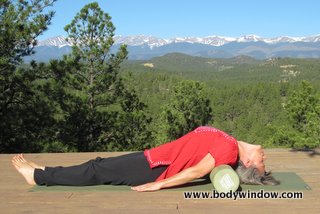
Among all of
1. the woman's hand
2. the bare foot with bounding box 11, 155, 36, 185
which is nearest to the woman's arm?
the woman's hand

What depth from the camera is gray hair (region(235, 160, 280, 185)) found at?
9.14 ft

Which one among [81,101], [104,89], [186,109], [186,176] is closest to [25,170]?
[186,176]

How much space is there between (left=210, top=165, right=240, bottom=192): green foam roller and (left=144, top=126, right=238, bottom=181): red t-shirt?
2.7 inches

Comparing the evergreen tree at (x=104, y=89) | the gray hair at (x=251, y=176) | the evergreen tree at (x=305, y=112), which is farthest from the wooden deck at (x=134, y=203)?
the evergreen tree at (x=305, y=112)

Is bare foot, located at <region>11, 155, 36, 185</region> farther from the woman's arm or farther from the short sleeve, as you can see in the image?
the short sleeve

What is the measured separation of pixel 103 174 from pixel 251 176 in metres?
1.02

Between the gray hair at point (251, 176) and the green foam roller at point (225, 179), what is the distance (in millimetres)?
189

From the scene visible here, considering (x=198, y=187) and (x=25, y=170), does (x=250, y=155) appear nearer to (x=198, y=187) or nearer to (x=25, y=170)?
(x=198, y=187)

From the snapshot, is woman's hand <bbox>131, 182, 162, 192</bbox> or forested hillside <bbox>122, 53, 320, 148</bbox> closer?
woman's hand <bbox>131, 182, 162, 192</bbox>

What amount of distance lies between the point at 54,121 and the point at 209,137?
6.16m

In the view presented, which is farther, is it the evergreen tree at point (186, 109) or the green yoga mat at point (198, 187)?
the evergreen tree at point (186, 109)

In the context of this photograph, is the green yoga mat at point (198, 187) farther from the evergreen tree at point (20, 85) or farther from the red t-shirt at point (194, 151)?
the evergreen tree at point (20, 85)

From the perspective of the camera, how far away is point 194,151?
2.74 meters

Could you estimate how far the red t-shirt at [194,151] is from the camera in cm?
265
